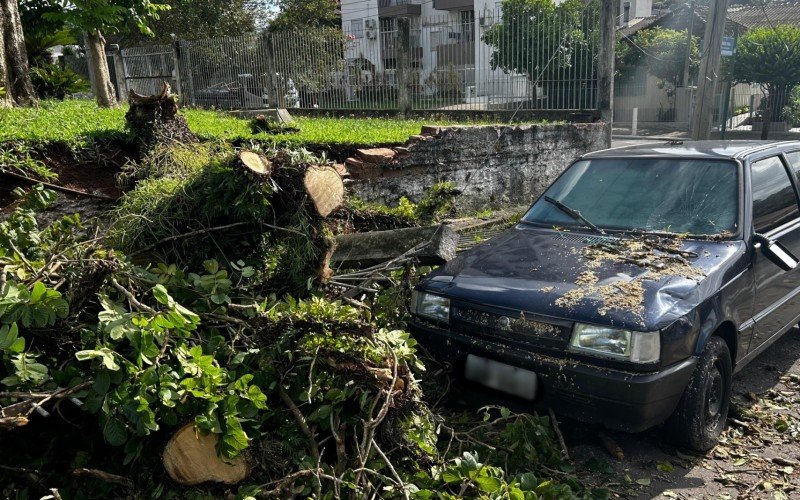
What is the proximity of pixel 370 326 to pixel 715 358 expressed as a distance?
1905mm

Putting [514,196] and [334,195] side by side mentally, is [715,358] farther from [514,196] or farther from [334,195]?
[514,196]

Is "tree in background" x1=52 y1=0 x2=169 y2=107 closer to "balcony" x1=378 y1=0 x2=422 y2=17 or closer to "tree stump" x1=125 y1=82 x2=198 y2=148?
"tree stump" x1=125 y1=82 x2=198 y2=148

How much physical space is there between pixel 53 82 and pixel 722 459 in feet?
42.9

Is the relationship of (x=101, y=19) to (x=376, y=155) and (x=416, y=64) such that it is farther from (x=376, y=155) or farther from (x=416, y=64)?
(x=376, y=155)

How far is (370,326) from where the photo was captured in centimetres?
313

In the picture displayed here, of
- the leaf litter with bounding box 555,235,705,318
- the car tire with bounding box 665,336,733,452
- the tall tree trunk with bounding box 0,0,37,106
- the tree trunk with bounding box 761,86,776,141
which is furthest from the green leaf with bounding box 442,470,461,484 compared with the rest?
the tree trunk with bounding box 761,86,776,141

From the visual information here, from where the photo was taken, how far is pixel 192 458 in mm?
2600

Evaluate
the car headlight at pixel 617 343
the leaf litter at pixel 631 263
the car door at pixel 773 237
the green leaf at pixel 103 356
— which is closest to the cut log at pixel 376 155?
the leaf litter at pixel 631 263

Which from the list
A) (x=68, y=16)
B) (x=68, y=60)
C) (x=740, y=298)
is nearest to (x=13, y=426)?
(x=740, y=298)

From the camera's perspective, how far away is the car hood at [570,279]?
3.19 meters

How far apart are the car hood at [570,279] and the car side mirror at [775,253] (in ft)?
0.68

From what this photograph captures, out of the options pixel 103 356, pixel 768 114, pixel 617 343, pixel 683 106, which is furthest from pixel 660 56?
pixel 103 356

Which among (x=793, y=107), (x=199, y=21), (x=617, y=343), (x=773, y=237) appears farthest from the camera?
(x=199, y=21)

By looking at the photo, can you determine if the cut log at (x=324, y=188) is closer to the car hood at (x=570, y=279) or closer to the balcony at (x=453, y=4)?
the car hood at (x=570, y=279)
